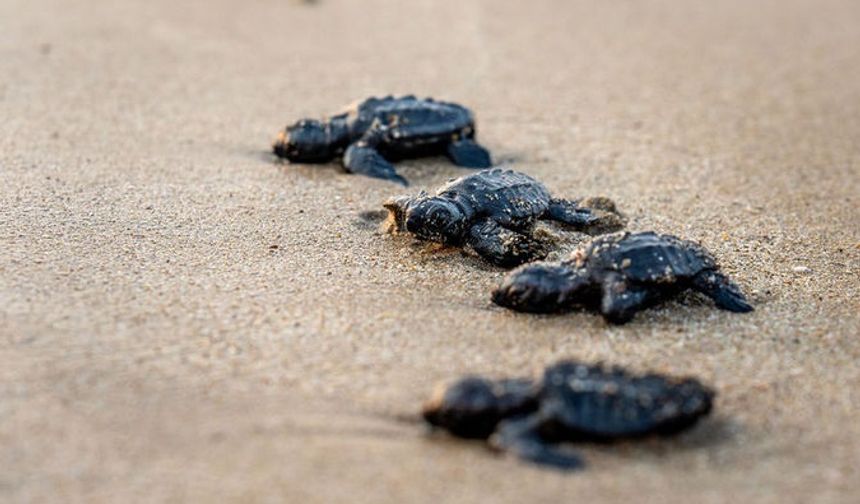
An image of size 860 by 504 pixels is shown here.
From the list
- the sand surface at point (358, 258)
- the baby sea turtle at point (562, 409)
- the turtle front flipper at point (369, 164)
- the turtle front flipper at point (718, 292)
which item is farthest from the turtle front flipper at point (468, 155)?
the baby sea turtle at point (562, 409)

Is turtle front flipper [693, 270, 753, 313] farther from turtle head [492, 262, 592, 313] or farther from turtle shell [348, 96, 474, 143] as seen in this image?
turtle shell [348, 96, 474, 143]

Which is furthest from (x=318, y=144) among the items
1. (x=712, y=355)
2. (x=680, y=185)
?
(x=712, y=355)

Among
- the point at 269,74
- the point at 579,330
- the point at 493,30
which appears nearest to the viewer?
the point at 579,330

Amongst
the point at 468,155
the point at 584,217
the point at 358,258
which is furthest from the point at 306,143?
the point at 584,217

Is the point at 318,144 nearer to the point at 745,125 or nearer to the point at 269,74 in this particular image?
the point at 269,74

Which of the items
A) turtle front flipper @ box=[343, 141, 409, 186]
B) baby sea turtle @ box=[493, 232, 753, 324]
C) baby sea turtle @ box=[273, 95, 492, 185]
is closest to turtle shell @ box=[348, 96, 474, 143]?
baby sea turtle @ box=[273, 95, 492, 185]

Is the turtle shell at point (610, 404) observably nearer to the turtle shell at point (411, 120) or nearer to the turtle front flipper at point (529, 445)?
the turtle front flipper at point (529, 445)
